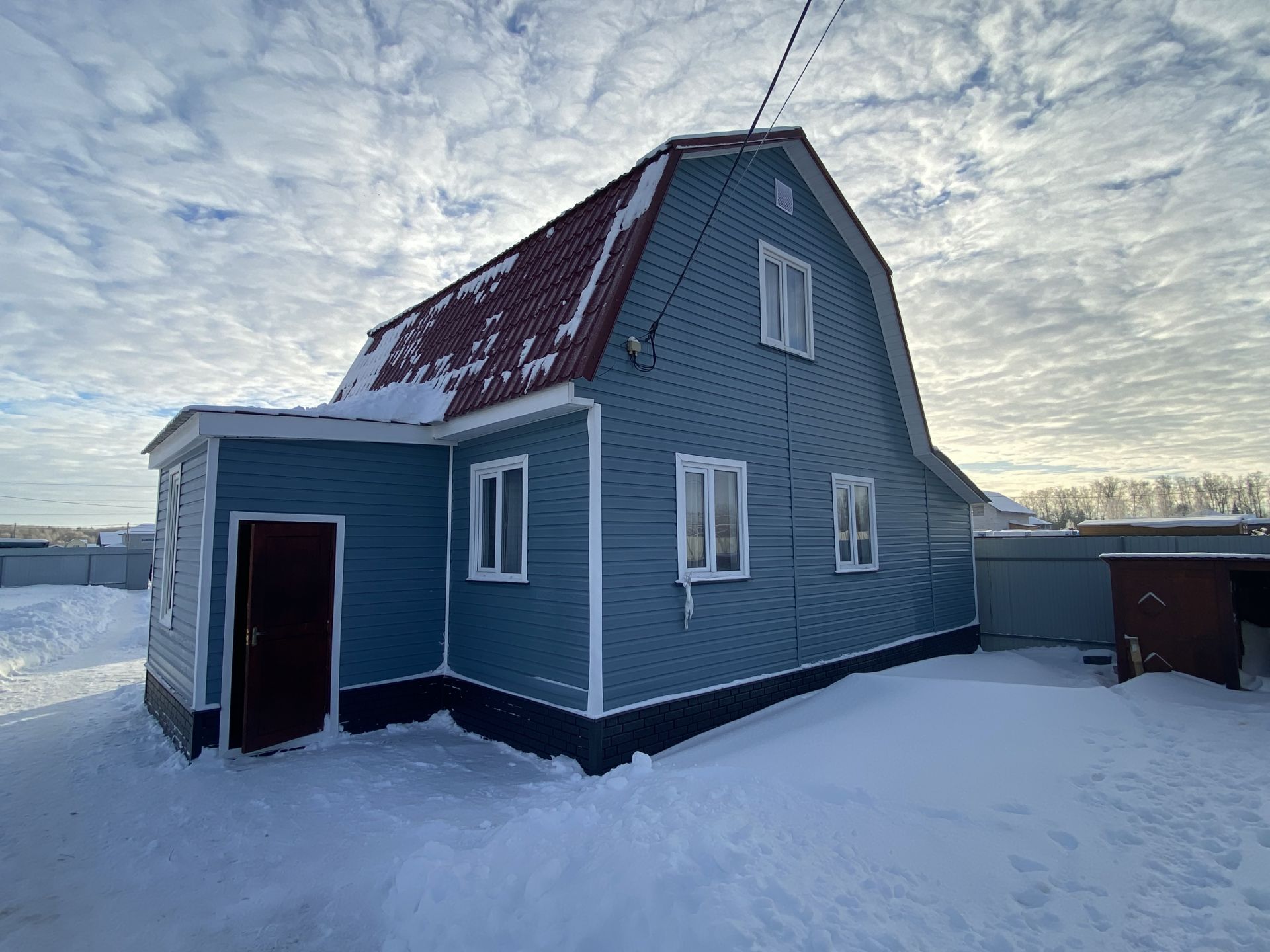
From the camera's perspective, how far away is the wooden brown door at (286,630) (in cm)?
641

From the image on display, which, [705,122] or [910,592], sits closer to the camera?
[705,122]

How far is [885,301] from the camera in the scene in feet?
32.9

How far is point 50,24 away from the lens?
6324 mm

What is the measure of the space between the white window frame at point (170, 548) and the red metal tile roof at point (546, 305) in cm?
330

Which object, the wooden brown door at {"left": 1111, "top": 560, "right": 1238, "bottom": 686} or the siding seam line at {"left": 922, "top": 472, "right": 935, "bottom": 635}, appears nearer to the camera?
the wooden brown door at {"left": 1111, "top": 560, "right": 1238, "bottom": 686}

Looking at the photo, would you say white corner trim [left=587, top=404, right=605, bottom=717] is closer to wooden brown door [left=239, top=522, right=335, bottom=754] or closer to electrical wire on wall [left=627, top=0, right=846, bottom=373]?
electrical wire on wall [left=627, top=0, right=846, bottom=373]

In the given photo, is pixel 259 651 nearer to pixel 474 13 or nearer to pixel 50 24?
pixel 50 24

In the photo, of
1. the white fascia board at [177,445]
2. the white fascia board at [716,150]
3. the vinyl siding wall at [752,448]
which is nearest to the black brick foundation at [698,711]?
the vinyl siding wall at [752,448]

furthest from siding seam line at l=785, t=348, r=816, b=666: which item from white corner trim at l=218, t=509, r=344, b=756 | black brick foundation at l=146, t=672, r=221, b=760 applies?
black brick foundation at l=146, t=672, r=221, b=760

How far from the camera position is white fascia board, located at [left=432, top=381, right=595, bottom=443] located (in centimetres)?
588

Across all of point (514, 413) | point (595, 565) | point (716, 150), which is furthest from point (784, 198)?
Result: point (595, 565)

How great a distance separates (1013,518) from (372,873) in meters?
44.6

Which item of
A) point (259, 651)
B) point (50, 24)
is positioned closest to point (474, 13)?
point (50, 24)

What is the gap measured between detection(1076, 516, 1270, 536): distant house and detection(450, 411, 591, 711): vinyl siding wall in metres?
13.0
